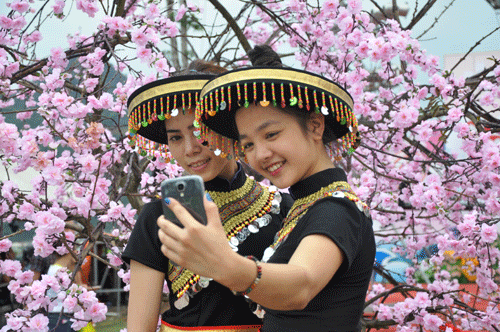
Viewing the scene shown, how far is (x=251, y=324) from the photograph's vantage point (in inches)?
61.7

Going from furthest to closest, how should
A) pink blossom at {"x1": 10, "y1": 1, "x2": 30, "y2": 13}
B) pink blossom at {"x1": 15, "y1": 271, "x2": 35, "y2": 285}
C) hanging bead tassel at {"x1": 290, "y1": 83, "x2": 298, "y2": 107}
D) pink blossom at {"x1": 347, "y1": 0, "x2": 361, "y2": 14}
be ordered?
pink blossom at {"x1": 347, "y1": 0, "x2": 361, "y2": 14} → pink blossom at {"x1": 10, "y1": 1, "x2": 30, "y2": 13} → pink blossom at {"x1": 15, "y1": 271, "x2": 35, "y2": 285} → hanging bead tassel at {"x1": 290, "y1": 83, "x2": 298, "y2": 107}

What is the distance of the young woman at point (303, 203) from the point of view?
3.09 feet

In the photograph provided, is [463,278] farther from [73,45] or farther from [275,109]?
[275,109]

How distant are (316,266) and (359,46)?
2.91 meters

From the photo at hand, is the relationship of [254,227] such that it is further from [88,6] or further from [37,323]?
[88,6]

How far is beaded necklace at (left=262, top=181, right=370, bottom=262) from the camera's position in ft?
3.99

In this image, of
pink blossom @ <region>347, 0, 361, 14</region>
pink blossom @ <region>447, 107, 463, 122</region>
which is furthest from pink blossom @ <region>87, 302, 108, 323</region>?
pink blossom @ <region>347, 0, 361, 14</region>

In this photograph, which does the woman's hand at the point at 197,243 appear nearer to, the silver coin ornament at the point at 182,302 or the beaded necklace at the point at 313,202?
the beaded necklace at the point at 313,202

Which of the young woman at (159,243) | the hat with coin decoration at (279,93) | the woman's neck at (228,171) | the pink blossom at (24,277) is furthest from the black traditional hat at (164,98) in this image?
the pink blossom at (24,277)

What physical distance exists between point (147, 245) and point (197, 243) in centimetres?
77

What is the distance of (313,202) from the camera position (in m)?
1.25

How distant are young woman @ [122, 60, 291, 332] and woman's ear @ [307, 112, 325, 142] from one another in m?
0.41

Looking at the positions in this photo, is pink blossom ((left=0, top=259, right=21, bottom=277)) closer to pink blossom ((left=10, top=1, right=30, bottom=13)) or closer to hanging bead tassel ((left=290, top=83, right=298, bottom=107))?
pink blossom ((left=10, top=1, right=30, bottom=13))

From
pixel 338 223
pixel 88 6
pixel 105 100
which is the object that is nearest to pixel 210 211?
pixel 338 223
